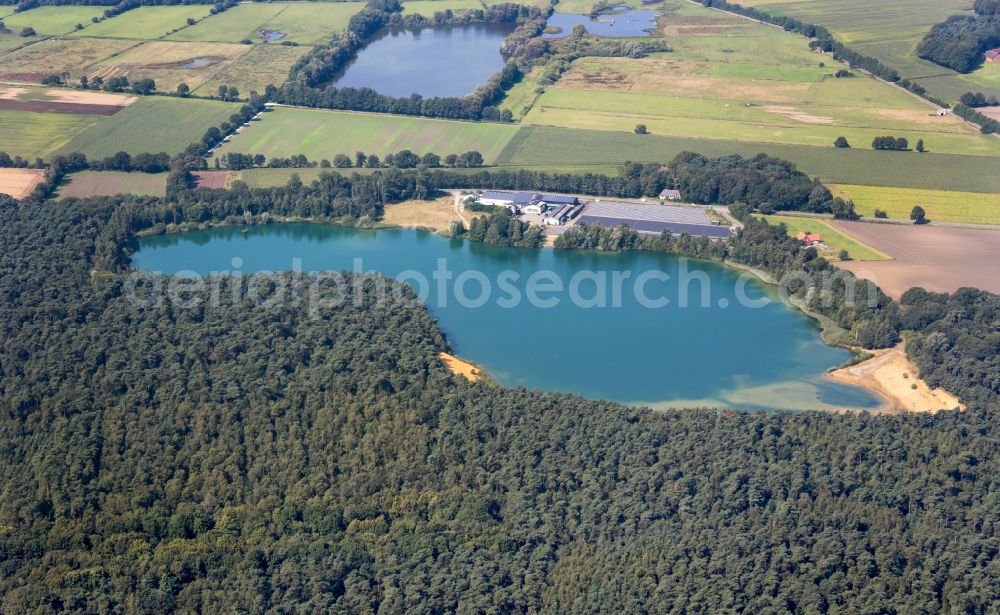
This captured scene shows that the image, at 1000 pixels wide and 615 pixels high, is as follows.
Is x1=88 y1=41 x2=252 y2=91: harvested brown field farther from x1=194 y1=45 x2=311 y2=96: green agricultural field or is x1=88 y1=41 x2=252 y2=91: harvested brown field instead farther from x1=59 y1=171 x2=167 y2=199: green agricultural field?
x1=59 y1=171 x2=167 y2=199: green agricultural field

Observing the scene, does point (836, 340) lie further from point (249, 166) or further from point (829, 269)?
point (249, 166)

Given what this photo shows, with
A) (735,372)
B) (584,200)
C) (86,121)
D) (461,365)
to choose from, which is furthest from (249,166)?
(735,372)

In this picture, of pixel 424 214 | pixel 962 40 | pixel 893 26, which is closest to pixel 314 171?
pixel 424 214

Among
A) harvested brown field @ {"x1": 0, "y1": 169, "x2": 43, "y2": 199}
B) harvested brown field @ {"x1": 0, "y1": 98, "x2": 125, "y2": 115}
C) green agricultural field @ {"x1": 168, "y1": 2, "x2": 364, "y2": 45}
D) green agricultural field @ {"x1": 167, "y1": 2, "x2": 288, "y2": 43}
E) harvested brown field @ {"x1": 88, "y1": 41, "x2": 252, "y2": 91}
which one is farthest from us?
green agricultural field @ {"x1": 168, "y1": 2, "x2": 364, "y2": 45}

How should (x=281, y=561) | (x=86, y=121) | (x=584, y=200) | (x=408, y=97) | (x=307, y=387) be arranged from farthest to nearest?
(x=408, y=97)
(x=86, y=121)
(x=584, y=200)
(x=307, y=387)
(x=281, y=561)

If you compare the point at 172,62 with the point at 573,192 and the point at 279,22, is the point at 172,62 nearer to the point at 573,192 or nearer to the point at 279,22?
the point at 279,22

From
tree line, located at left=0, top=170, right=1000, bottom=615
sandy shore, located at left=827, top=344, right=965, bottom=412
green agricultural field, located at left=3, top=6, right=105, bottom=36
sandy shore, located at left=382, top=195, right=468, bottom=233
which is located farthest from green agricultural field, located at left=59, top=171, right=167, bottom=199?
sandy shore, located at left=827, top=344, right=965, bottom=412
